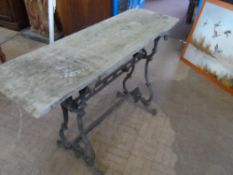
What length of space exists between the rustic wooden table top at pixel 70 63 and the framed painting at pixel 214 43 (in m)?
0.92

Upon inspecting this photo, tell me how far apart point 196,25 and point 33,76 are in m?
1.98

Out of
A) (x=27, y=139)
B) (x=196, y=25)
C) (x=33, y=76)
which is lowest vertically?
(x=27, y=139)

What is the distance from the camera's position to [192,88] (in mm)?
2123

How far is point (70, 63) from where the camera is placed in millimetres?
1033

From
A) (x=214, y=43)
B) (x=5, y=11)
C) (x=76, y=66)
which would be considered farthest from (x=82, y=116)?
(x=5, y=11)

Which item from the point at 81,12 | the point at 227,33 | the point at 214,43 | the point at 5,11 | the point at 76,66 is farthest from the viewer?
the point at 5,11

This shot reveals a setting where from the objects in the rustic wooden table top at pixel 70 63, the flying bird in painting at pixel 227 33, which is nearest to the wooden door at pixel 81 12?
the rustic wooden table top at pixel 70 63

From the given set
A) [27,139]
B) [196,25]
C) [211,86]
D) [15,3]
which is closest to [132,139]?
[27,139]

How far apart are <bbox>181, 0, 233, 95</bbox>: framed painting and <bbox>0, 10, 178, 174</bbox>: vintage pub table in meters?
0.90

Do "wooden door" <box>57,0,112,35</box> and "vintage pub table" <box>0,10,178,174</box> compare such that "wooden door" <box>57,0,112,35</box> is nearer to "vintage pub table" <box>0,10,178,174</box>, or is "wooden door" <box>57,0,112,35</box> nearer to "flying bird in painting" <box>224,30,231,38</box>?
"vintage pub table" <box>0,10,178,174</box>

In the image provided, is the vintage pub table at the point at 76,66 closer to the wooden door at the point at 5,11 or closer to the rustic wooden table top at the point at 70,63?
the rustic wooden table top at the point at 70,63

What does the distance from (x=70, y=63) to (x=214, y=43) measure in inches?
68.2

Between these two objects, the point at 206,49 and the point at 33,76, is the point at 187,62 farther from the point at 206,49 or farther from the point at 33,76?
the point at 33,76

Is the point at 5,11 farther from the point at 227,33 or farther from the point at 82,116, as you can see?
the point at 227,33
